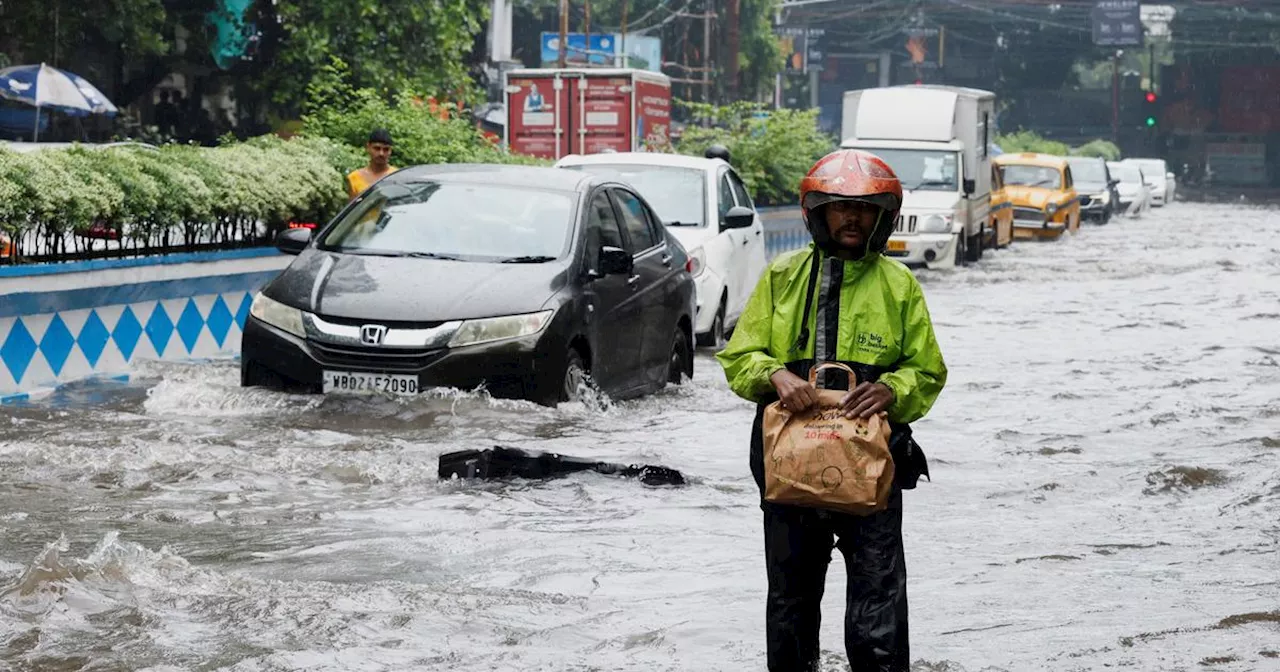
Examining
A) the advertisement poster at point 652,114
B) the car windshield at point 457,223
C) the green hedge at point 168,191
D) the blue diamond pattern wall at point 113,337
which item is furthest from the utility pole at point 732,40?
the car windshield at point 457,223

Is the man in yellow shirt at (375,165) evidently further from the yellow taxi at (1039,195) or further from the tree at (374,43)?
the yellow taxi at (1039,195)

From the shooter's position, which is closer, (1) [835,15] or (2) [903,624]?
(2) [903,624]

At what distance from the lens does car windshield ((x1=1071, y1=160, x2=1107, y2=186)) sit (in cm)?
4831

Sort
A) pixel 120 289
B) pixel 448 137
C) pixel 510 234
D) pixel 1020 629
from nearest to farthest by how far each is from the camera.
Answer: pixel 1020 629
pixel 510 234
pixel 120 289
pixel 448 137

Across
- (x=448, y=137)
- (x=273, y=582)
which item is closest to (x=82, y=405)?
(x=273, y=582)

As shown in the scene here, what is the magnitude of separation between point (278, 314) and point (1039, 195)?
30.0 metres

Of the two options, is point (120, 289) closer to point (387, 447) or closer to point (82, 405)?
point (82, 405)

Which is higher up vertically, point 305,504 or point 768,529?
point 768,529

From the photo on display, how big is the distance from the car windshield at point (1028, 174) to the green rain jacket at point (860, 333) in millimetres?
36054

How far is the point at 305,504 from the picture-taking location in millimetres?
8430

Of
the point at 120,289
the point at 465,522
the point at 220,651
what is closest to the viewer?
the point at 220,651

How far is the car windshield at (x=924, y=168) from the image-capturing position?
29344 millimetres

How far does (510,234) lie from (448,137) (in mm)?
8447

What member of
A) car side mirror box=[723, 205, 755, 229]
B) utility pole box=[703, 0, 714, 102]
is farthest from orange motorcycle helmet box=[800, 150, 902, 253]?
utility pole box=[703, 0, 714, 102]
